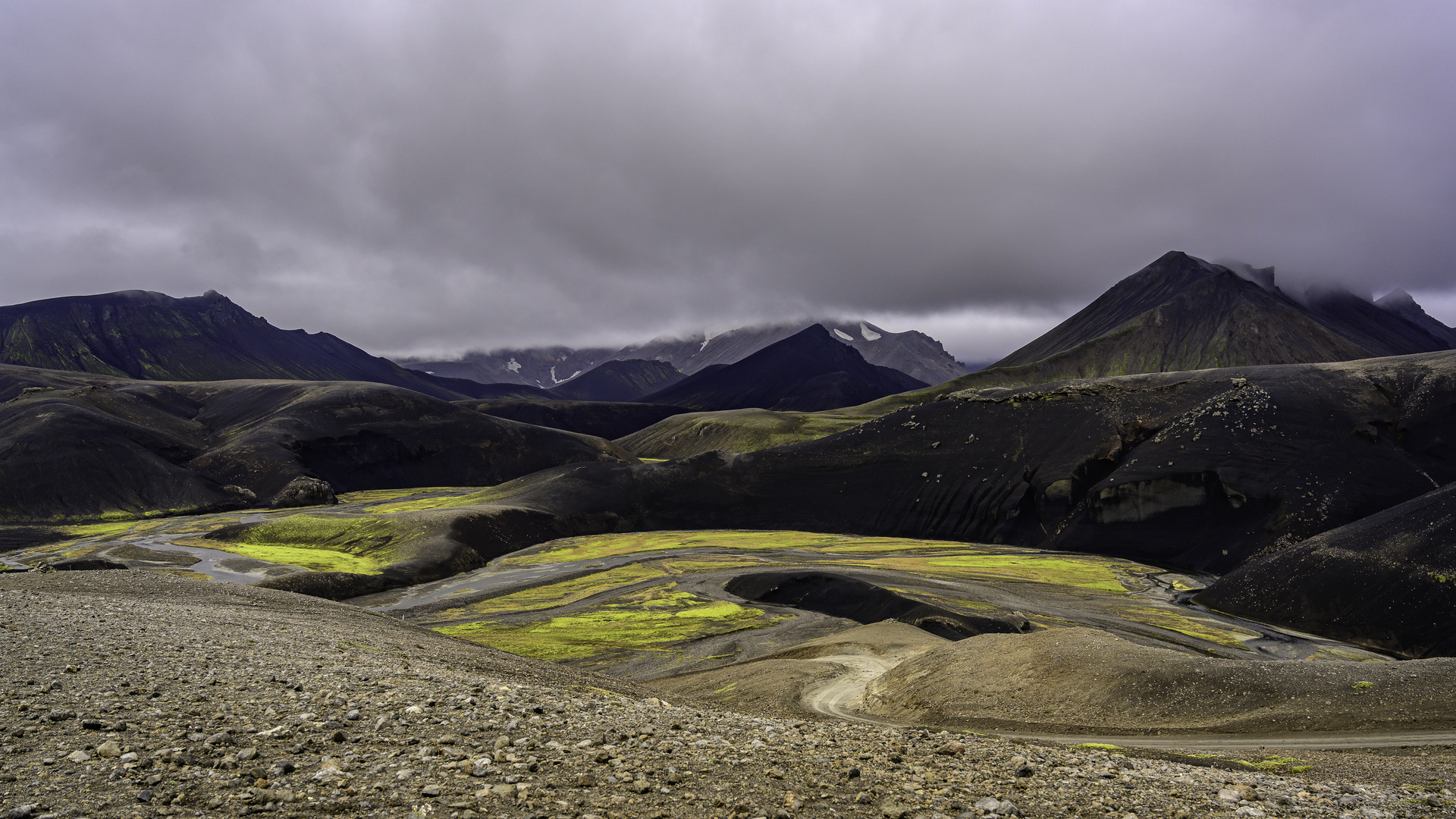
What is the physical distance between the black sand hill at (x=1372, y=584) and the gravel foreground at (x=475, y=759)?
44429mm

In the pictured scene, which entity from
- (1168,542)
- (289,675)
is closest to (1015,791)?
(289,675)

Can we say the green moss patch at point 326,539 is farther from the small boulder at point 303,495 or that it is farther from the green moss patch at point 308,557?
the small boulder at point 303,495

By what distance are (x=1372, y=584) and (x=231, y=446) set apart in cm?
17724

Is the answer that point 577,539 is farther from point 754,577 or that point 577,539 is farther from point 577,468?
point 754,577

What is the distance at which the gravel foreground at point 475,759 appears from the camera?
916 cm

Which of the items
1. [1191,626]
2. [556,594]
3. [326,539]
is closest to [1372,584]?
[1191,626]

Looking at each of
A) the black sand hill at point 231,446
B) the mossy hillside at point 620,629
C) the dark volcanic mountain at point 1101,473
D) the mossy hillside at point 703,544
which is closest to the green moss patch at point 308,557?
the dark volcanic mountain at point 1101,473

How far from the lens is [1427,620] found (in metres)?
49.3

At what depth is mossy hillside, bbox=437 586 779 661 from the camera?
45219mm

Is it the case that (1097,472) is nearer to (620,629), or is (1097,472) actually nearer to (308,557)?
(620,629)

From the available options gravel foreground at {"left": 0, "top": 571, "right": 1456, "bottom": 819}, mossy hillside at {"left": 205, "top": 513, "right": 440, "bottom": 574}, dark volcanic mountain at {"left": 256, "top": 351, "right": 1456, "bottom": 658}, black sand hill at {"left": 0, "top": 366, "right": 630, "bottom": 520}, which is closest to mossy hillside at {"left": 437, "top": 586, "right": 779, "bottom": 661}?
dark volcanic mountain at {"left": 256, "top": 351, "right": 1456, "bottom": 658}

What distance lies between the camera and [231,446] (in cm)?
15062

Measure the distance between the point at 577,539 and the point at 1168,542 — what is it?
239 ft

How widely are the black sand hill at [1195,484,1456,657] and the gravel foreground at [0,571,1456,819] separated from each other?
1749 inches
